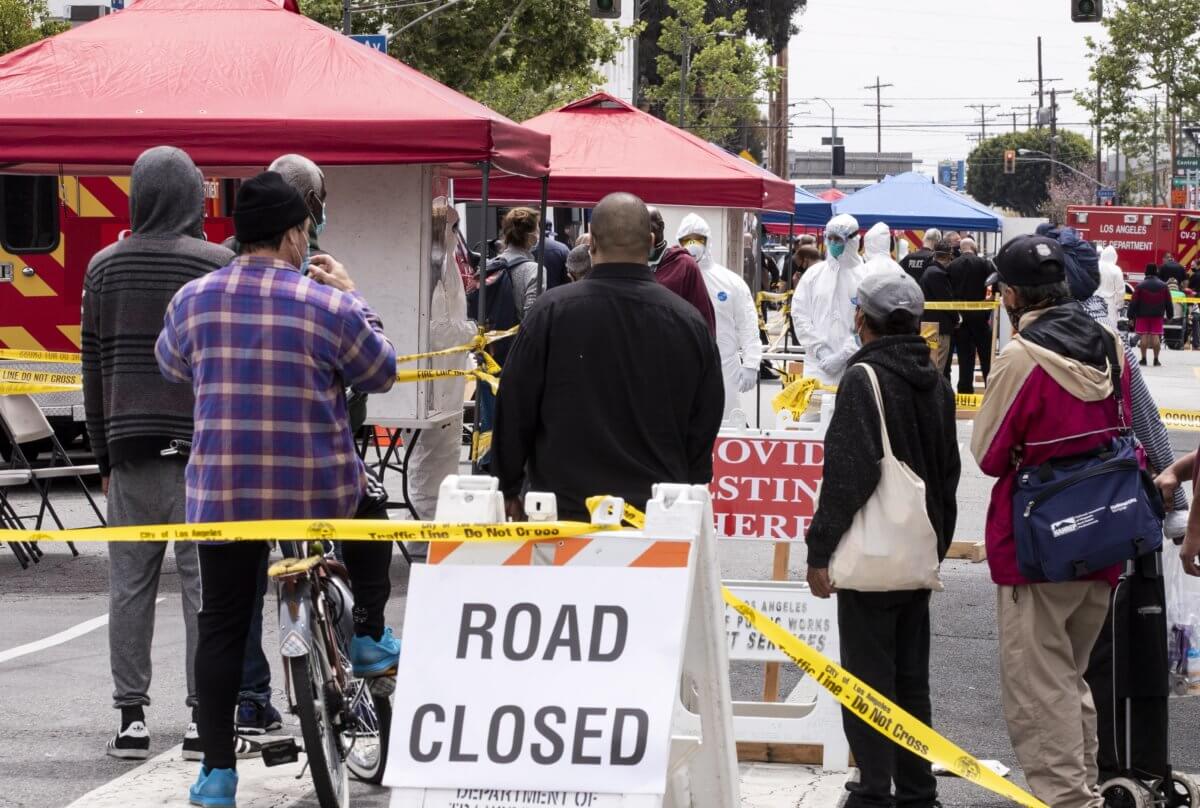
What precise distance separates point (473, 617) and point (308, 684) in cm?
111

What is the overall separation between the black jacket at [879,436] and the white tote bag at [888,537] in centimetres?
3

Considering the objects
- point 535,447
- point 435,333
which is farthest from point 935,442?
point 435,333

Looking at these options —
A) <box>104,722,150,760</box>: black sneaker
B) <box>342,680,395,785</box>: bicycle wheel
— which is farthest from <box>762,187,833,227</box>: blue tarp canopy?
<box>342,680,395,785</box>: bicycle wheel

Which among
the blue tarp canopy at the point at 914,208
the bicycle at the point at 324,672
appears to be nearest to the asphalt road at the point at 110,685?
the bicycle at the point at 324,672

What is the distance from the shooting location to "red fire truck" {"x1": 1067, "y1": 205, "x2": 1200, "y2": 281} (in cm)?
4100

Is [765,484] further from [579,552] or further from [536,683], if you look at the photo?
[536,683]

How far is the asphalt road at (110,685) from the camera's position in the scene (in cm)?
582

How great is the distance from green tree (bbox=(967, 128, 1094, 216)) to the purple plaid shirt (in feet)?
422

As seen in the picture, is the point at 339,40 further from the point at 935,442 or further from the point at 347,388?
the point at 935,442

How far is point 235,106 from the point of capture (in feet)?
31.3

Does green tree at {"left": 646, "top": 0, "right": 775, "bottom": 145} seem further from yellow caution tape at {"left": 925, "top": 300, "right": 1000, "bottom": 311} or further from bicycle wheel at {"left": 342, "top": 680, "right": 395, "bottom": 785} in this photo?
bicycle wheel at {"left": 342, "top": 680, "right": 395, "bottom": 785}

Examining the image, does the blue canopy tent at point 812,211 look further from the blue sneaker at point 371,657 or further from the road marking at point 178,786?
the blue sneaker at point 371,657

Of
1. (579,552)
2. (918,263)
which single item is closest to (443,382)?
(579,552)

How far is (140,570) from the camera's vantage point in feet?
19.9
